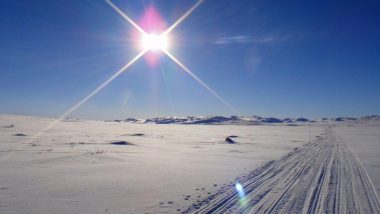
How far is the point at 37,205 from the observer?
887 centimetres

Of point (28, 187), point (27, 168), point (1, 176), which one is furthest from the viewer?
point (27, 168)

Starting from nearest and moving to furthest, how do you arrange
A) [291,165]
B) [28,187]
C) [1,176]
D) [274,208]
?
[274,208], [28,187], [1,176], [291,165]

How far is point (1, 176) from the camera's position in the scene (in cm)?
1257

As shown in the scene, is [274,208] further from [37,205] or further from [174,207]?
[37,205]

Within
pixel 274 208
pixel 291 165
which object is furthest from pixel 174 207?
pixel 291 165

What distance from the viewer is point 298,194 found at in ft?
34.9

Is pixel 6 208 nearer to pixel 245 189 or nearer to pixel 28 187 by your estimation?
pixel 28 187

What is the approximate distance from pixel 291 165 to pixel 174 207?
10231 mm

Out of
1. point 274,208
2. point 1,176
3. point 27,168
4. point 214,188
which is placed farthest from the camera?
point 27,168

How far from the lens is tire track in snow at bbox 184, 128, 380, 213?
29.7 ft

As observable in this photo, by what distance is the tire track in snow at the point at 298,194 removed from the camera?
356 inches

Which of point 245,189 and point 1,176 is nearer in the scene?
point 245,189

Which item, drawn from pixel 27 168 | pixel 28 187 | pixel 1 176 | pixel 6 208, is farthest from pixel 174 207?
pixel 27 168

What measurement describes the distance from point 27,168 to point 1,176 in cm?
200
